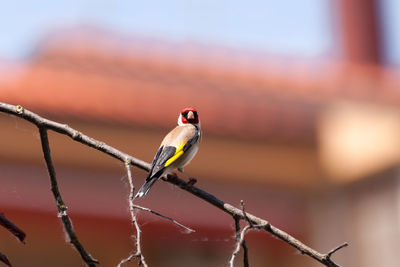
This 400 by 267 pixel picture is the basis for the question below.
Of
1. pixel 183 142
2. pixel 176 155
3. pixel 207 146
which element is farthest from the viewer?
pixel 207 146

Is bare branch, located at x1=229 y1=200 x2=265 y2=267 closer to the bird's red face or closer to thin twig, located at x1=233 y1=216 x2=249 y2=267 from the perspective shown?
thin twig, located at x1=233 y1=216 x2=249 y2=267

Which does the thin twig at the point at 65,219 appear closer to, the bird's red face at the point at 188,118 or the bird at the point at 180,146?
the bird at the point at 180,146

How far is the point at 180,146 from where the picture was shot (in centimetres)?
232

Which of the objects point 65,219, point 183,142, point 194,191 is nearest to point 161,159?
point 183,142

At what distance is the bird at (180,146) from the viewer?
2.12 metres

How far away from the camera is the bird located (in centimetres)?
212

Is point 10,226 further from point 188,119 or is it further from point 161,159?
point 188,119

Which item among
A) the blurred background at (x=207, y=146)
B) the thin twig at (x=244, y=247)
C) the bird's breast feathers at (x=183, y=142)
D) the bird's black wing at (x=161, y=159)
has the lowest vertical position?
the thin twig at (x=244, y=247)

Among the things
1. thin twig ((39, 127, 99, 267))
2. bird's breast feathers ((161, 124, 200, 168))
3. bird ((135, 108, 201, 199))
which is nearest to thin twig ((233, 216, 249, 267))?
thin twig ((39, 127, 99, 267))

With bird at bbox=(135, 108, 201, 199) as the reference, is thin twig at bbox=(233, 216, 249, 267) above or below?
Answer: below

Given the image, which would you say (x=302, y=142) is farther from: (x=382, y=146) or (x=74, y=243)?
(x=74, y=243)

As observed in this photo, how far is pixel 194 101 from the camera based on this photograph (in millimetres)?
6086

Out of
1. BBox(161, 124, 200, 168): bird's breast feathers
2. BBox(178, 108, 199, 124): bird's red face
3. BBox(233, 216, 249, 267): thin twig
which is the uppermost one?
BBox(178, 108, 199, 124): bird's red face

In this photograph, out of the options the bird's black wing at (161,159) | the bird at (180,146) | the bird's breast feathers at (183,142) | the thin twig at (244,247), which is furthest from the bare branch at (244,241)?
the bird's breast feathers at (183,142)
